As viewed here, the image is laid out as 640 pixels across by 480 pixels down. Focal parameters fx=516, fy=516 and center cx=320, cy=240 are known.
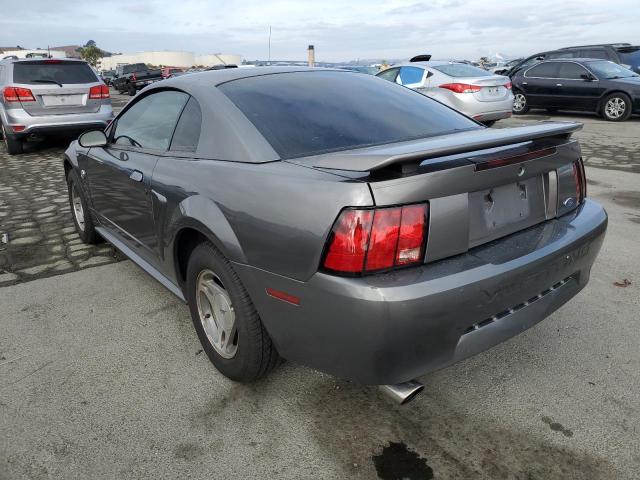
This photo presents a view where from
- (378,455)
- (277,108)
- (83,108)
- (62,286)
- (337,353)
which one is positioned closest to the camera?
(337,353)

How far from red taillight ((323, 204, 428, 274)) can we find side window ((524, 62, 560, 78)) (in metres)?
13.1

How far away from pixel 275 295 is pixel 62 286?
7.96 feet

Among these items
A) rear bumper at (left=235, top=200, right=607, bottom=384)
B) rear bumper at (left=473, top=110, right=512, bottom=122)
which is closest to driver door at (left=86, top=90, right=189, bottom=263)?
rear bumper at (left=235, top=200, right=607, bottom=384)

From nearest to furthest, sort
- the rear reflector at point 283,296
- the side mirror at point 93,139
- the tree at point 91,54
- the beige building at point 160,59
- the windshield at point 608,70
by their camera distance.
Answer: the rear reflector at point 283,296, the side mirror at point 93,139, the windshield at point 608,70, the tree at point 91,54, the beige building at point 160,59

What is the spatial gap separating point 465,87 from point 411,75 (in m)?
1.33

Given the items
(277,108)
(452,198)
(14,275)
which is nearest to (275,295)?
(452,198)

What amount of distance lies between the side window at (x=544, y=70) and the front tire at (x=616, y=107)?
1459 mm

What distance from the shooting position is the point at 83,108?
8859 mm

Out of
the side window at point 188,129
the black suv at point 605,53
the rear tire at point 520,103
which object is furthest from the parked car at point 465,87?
the side window at point 188,129

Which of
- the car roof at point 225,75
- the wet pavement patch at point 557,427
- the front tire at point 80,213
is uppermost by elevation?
the car roof at point 225,75

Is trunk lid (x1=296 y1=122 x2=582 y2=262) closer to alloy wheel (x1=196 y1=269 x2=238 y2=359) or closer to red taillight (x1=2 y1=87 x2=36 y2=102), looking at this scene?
alloy wheel (x1=196 y1=269 x2=238 y2=359)

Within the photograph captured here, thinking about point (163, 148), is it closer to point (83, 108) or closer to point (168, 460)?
point (168, 460)

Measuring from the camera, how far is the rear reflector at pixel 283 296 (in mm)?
1927

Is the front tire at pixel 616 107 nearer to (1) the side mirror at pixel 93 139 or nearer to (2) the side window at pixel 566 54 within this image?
(2) the side window at pixel 566 54
